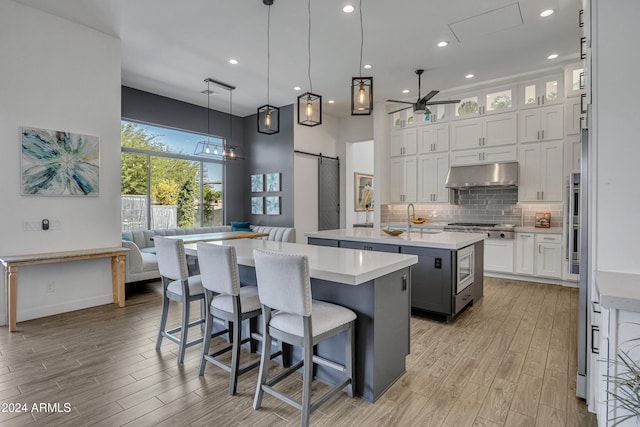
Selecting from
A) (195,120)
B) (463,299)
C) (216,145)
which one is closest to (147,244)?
(216,145)

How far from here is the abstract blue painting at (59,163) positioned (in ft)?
12.1

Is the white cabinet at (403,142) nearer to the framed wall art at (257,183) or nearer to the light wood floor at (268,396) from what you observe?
the framed wall art at (257,183)

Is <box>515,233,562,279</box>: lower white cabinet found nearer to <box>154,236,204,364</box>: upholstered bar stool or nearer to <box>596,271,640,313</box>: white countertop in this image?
<box>596,271,640,313</box>: white countertop

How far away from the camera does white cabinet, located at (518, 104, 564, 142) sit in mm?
5215

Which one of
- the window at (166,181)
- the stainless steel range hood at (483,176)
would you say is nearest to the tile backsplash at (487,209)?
the stainless steel range hood at (483,176)

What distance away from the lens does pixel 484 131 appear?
5.89m

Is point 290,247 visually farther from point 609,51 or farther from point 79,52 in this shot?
point 79,52

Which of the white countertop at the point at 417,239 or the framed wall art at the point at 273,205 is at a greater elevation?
the framed wall art at the point at 273,205

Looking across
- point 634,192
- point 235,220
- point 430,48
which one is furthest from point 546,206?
point 235,220

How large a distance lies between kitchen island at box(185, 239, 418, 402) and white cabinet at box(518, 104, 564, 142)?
443 cm

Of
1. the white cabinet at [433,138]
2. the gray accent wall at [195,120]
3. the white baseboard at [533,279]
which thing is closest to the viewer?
the white baseboard at [533,279]

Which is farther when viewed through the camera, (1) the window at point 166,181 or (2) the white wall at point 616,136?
(1) the window at point 166,181

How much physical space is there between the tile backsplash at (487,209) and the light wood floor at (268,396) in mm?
2661

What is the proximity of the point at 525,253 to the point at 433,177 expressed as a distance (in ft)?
6.85
